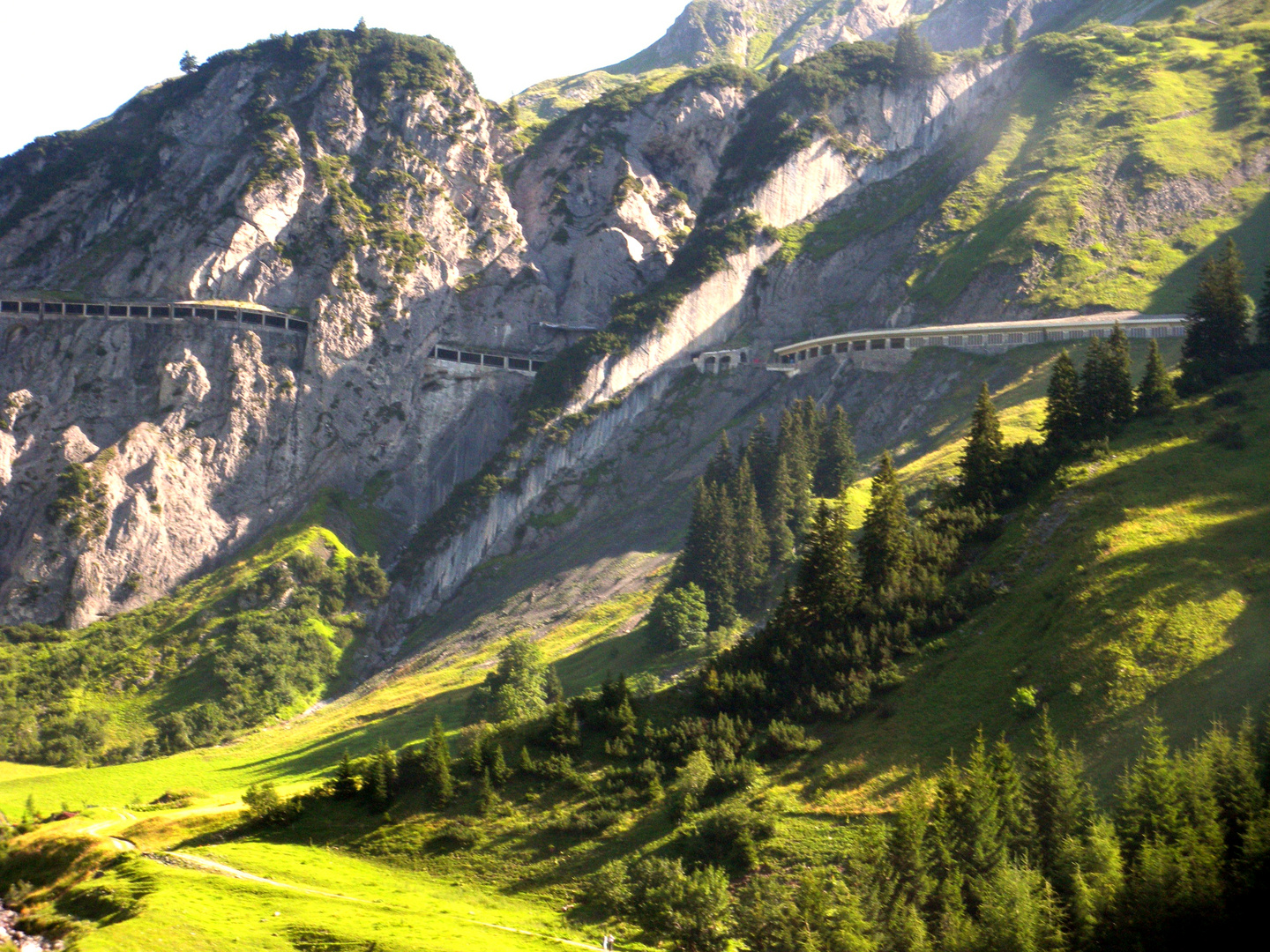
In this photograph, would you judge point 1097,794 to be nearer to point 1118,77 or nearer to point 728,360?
point 728,360

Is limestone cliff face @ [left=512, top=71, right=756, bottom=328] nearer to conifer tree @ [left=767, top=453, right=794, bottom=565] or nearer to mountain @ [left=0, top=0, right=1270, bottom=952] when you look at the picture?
mountain @ [left=0, top=0, right=1270, bottom=952]

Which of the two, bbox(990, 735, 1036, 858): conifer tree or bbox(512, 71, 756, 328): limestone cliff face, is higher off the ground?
bbox(512, 71, 756, 328): limestone cliff face

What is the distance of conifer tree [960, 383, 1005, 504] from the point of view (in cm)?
5422

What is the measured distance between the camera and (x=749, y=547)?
3177 inches

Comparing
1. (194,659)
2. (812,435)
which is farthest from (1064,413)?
(194,659)

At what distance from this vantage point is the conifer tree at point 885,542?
50.0 metres

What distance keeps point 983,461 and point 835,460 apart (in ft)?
120

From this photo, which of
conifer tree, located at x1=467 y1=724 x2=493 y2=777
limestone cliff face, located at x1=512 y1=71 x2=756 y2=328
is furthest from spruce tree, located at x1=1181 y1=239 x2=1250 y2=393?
limestone cliff face, located at x1=512 y1=71 x2=756 y2=328

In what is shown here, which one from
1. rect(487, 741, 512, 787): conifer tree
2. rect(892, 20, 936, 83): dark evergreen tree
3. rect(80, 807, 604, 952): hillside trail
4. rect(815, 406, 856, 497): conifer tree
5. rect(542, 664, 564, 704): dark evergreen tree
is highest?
rect(892, 20, 936, 83): dark evergreen tree

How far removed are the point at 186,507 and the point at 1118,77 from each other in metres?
136

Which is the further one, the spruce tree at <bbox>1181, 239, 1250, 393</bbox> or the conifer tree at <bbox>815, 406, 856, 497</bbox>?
the conifer tree at <bbox>815, 406, 856, 497</bbox>

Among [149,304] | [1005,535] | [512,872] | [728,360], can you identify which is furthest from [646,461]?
[512,872]

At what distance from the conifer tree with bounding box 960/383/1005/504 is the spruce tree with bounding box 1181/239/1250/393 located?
1288 centimetres

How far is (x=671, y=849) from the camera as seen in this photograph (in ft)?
124
